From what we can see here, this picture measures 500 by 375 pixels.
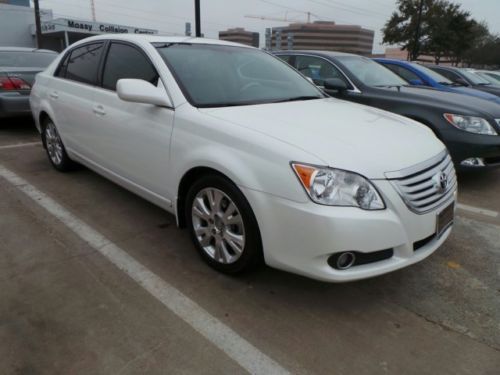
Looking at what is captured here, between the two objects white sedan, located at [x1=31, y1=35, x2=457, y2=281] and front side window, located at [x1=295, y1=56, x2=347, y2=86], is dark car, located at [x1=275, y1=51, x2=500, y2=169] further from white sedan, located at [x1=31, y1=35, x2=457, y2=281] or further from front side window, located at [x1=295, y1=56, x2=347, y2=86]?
white sedan, located at [x1=31, y1=35, x2=457, y2=281]

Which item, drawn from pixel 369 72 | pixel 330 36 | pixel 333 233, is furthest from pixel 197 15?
pixel 330 36

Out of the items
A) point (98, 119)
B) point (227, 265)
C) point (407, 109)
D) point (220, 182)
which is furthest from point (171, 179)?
point (407, 109)

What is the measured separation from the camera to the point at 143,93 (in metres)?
2.85

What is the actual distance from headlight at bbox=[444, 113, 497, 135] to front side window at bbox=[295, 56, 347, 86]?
163cm

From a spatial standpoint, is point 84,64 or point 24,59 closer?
point 84,64

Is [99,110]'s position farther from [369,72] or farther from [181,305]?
[369,72]

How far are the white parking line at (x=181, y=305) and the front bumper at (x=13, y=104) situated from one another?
3.57 meters

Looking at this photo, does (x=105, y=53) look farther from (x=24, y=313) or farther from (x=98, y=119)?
(x=24, y=313)

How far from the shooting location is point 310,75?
6078 millimetres

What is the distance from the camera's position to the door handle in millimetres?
3559

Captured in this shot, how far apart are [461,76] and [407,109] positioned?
5.78 metres

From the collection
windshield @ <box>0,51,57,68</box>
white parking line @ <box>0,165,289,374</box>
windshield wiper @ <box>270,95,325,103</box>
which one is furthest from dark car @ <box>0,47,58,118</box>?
windshield wiper @ <box>270,95,325,103</box>

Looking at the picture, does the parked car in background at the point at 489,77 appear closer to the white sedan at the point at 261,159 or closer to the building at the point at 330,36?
the white sedan at the point at 261,159

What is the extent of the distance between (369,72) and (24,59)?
5.85 m
